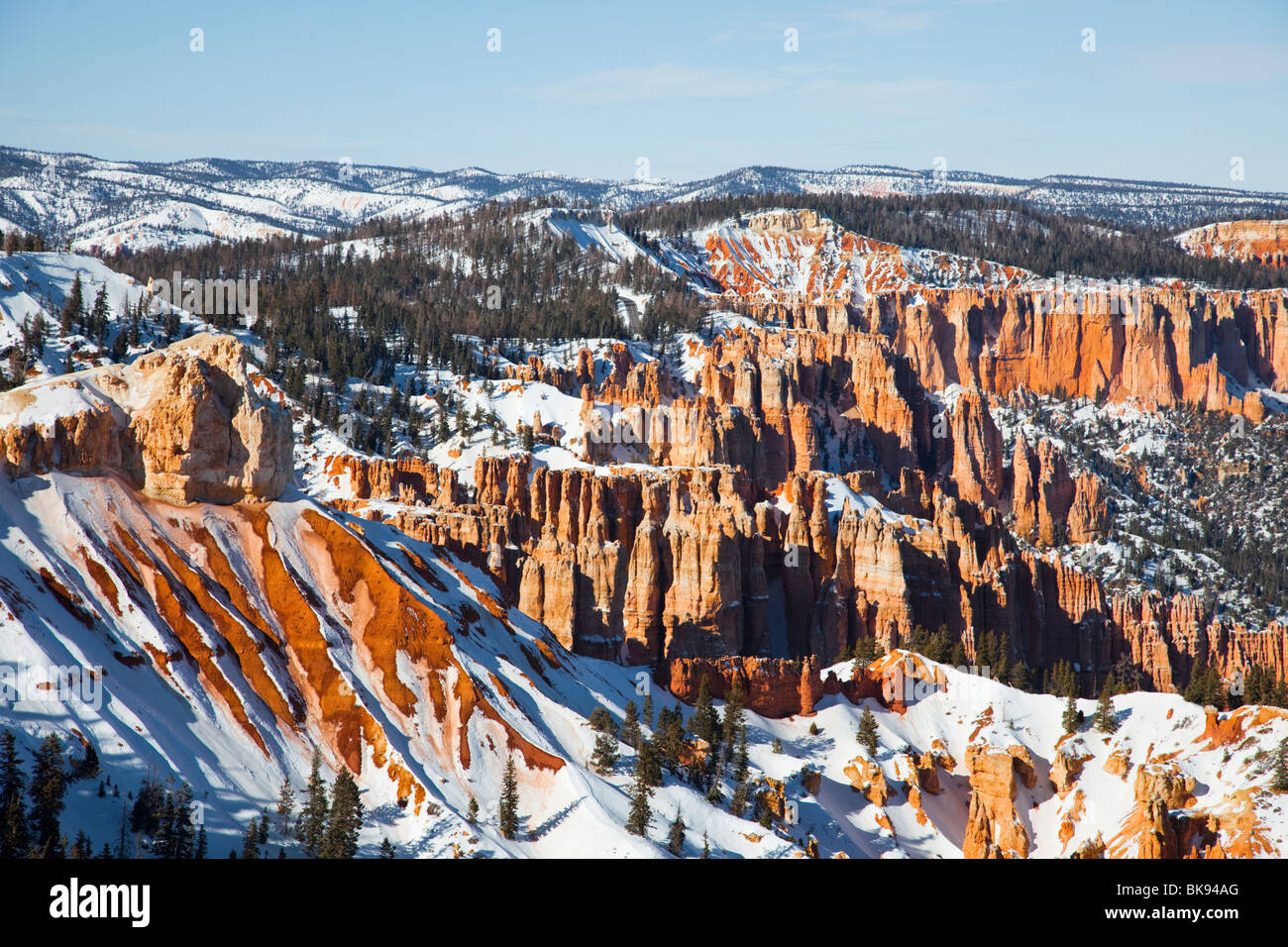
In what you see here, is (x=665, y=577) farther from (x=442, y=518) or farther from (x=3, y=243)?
(x=3, y=243)

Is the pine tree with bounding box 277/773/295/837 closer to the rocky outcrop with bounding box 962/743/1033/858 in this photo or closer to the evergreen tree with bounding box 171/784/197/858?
the evergreen tree with bounding box 171/784/197/858

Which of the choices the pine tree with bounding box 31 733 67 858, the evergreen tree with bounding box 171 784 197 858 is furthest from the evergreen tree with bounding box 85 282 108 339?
the evergreen tree with bounding box 171 784 197 858

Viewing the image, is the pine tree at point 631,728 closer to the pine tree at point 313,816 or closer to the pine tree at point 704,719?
the pine tree at point 704,719

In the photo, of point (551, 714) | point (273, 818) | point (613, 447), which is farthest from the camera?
point (613, 447)

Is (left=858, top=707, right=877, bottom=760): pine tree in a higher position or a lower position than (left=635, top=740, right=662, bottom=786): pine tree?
lower

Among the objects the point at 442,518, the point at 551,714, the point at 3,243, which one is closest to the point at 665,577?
the point at 442,518

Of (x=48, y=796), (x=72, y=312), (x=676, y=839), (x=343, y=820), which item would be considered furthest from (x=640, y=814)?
(x=72, y=312)
